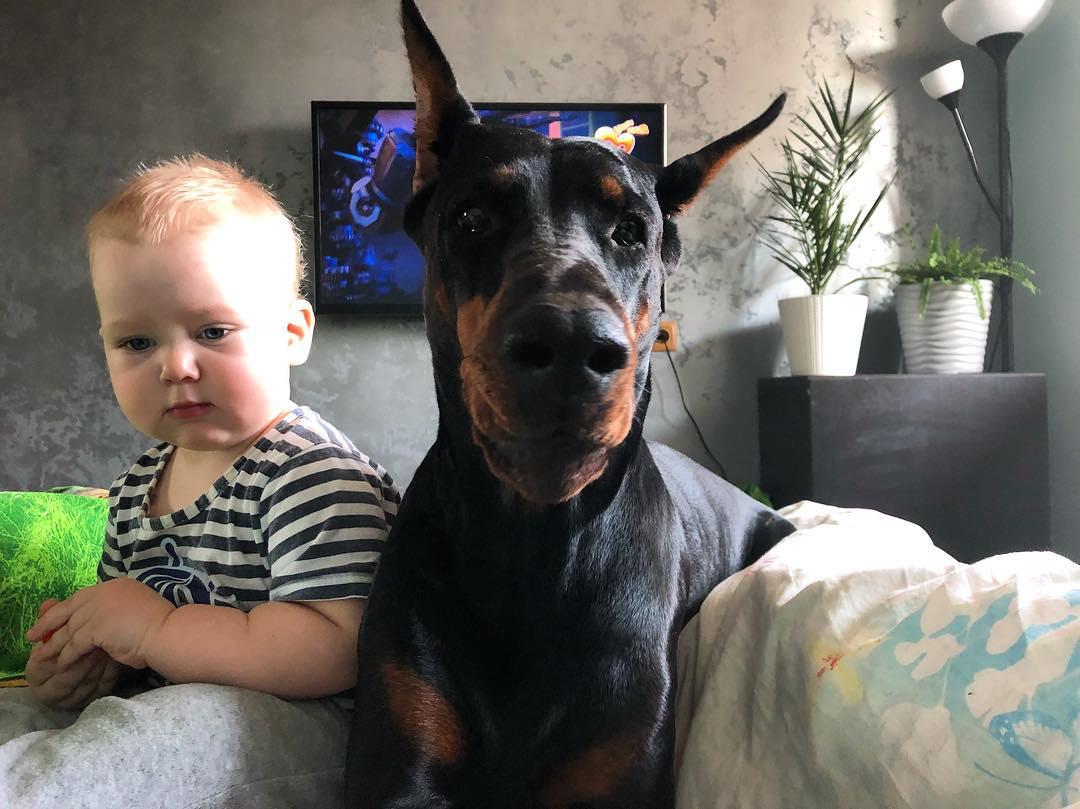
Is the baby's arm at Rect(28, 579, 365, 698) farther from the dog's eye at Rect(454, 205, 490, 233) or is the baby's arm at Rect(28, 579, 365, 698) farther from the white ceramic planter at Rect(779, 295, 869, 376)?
the white ceramic planter at Rect(779, 295, 869, 376)

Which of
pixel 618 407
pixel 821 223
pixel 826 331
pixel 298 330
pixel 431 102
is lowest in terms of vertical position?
pixel 618 407

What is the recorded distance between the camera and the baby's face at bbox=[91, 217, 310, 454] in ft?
3.22

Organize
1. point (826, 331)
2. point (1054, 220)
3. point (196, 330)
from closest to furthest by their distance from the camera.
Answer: point (196, 330), point (826, 331), point (1054, 220)

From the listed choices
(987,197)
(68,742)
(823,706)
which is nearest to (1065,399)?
(987,197)

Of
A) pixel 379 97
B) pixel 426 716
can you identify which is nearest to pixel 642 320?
pixel 426 716

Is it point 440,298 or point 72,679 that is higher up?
point 440,298

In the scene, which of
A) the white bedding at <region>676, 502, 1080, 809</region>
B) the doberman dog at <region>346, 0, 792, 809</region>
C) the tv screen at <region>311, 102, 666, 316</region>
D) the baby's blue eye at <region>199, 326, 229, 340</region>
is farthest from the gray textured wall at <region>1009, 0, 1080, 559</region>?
the baby's blue eye at <region>199, 326, 229, 340</region>

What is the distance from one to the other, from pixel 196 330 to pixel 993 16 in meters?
2.83

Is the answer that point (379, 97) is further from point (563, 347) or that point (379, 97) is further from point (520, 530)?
point (563, 347)

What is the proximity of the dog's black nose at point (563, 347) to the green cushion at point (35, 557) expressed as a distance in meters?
1.19

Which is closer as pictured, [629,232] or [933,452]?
[629,232]

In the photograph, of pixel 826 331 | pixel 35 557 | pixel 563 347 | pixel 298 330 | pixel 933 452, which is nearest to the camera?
pixel 563 347

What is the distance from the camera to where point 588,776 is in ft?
2.61

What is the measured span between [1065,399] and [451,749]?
2.92 meters
